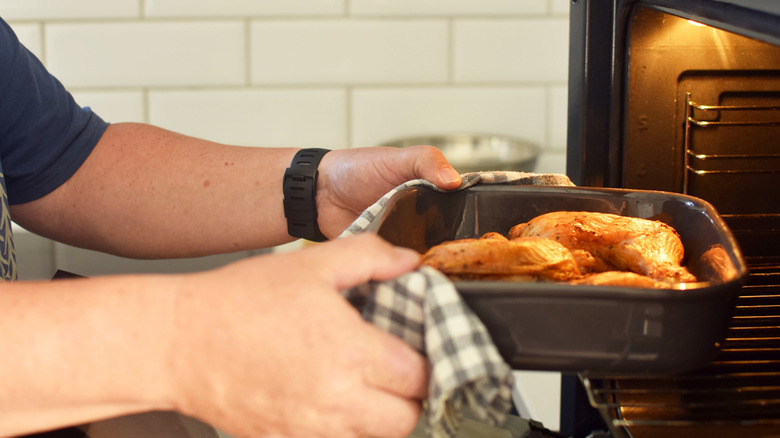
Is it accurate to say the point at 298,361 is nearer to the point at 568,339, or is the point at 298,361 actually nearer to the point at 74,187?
the point at 568,339

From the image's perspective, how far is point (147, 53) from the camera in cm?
166

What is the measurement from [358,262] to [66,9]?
1.45 meters

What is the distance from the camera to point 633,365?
1.53 feet

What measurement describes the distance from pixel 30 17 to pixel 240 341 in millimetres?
1475

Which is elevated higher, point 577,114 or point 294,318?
point 577,114

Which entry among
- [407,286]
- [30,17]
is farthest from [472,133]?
[407,286]

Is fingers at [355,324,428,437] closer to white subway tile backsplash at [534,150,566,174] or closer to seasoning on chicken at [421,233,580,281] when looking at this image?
seasoning on chicken at [421,233,580,281]

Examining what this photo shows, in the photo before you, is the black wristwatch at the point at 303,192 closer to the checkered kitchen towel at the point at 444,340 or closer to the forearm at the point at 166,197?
the forearm at the point at 166,197

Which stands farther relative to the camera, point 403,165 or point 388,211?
point 403,165

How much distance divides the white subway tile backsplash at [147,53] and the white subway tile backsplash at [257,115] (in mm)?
42

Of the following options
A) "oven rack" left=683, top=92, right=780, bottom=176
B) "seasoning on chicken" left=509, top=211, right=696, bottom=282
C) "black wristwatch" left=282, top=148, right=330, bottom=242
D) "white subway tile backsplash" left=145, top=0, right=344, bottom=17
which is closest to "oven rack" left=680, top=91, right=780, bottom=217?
"oven rack" left=683, top=92, right=780, bottom=176

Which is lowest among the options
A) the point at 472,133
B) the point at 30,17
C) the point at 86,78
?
the point at 472,133

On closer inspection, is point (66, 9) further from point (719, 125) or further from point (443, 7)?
point (719, 125)

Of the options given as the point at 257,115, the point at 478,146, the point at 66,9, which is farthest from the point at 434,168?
the point at 66,9
